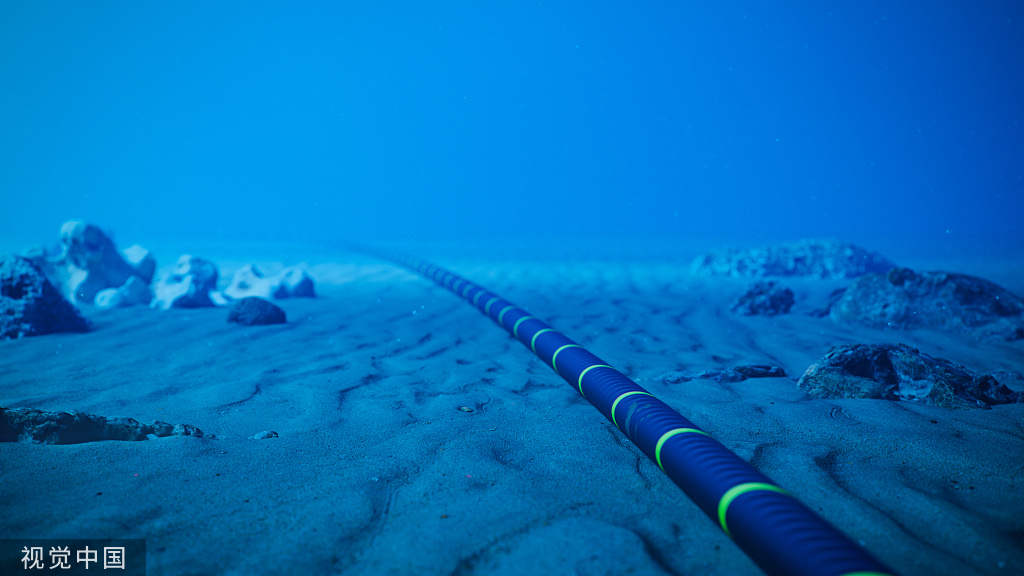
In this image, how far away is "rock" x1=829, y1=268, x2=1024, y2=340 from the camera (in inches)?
197

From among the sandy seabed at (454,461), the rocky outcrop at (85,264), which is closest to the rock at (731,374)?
the sandy seabed at (454,461)

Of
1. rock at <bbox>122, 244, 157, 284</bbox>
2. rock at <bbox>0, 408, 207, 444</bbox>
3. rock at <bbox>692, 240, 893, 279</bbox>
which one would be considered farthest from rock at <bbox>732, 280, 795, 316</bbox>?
rock at <bbox>122, 244, 157, 284</bbox>

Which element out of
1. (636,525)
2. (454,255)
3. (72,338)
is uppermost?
(454,255)

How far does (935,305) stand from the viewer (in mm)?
5297

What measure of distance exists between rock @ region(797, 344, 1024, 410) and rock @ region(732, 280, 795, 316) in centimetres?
271

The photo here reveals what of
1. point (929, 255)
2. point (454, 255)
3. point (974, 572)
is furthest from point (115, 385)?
point (929, 255)

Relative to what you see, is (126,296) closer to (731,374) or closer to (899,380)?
(731,374)

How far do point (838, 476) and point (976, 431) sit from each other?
3.45ft

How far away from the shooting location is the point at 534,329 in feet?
15.0

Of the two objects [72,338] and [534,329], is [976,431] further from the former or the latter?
[72,338]

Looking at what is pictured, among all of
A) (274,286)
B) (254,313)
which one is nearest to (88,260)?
(274,286)

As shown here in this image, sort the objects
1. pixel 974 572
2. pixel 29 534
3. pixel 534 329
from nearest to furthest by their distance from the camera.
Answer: pixel 974 572 < pixel 29 534 < pixel 534 329

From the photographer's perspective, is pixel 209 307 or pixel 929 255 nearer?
pixel 209 307

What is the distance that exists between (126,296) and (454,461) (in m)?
6.93
